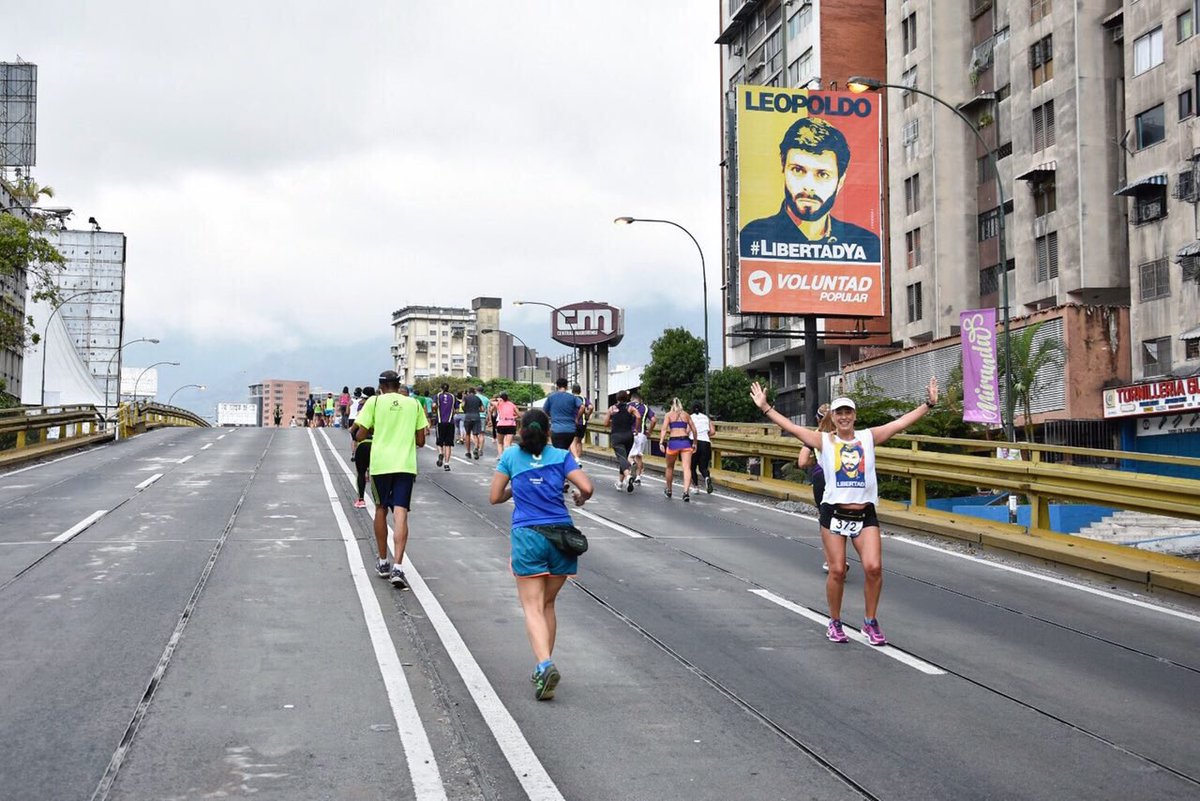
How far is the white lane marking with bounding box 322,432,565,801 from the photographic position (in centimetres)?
533

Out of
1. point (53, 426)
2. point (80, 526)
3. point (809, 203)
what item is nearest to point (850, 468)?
point (80, 526)

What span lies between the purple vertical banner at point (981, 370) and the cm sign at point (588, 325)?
9235 centimetres

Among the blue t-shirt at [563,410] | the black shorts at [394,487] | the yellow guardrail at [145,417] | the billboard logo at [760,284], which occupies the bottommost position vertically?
the black shorts at [394,487]

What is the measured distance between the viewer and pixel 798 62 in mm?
65938

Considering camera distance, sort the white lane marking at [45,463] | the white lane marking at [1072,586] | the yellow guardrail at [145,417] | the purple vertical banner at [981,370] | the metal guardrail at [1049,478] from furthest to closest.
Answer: the yellow guardrail at [145,417] < the white lane marking at [45,463] < the purple vertical banner at [981,370] < the metal guardrail at [1049,478] < the white lane marking at [1072,586]

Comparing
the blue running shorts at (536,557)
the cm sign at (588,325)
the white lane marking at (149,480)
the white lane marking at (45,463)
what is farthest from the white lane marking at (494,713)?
the cm sign at (588,325)

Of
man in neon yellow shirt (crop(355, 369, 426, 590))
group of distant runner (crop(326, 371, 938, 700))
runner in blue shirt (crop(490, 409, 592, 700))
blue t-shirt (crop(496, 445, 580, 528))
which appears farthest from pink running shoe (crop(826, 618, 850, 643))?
man in neon yellow shirt (crop(355, 369, 426, 590))

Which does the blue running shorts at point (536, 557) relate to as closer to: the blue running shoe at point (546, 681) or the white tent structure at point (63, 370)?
the blue running shoe at point (546, 681)

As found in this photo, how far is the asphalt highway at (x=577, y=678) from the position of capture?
5480 mm

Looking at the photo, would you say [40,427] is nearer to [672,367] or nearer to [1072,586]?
[1072,586]

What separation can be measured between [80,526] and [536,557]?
32.0ft

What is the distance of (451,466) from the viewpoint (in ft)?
89.9

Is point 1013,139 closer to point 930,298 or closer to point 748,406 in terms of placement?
point 930,298

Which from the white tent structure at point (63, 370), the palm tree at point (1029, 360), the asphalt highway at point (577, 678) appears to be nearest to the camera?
the asphalt highway at point (577, 678)
